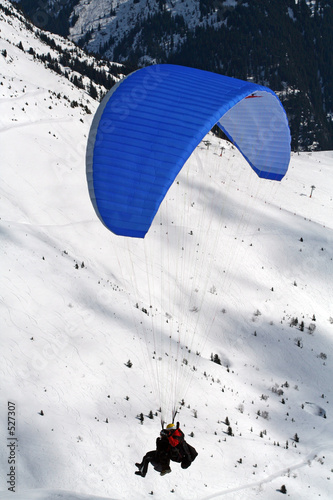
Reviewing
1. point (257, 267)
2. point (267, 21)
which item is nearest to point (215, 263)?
point (257, 267)

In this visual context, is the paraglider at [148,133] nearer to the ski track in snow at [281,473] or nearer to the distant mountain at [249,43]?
the ski track in snow at [281,473]

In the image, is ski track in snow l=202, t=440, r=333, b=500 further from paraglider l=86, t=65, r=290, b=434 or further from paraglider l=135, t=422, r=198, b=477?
paraglider l=135, t=422, r=198, b=477

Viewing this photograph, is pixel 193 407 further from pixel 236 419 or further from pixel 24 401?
pixel 24 401

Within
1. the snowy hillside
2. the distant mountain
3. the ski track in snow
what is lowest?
the ski track in snow

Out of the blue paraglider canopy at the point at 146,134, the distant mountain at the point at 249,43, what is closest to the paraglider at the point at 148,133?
the blue paraglider canopy at the point at 146,134

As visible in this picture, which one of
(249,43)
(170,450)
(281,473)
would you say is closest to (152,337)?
(281,473)

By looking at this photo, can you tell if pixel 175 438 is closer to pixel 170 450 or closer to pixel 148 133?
pixel 170 450

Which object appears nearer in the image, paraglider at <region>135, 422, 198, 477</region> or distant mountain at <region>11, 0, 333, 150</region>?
paraglider at <region>135, 422, 198, 477</region>

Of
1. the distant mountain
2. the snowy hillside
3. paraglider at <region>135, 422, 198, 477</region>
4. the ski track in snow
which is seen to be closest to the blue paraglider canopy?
paraglider at <region>135, 422, 198, 477</region>
